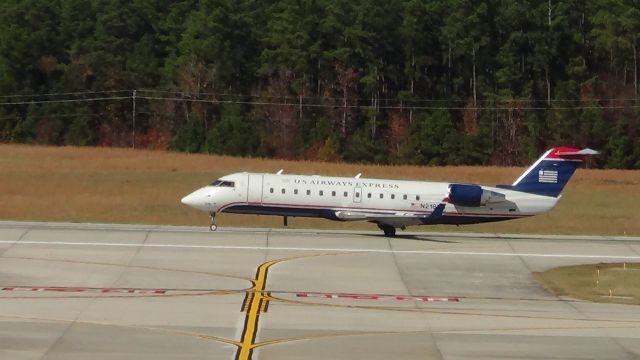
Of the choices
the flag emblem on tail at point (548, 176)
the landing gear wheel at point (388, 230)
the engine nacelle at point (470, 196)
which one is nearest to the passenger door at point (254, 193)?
the landing gear wheel at point (388, 230)

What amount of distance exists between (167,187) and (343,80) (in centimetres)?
4568

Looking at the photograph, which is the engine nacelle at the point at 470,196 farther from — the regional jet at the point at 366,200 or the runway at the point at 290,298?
the runway at the point at 290,298

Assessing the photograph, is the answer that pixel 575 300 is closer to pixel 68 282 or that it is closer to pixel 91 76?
pixel 68 282

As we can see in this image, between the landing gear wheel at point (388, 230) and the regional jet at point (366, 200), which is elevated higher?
the regional jet at point (366, 200)

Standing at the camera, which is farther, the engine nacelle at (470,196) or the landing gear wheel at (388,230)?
the landing gear wheel at (388,230)

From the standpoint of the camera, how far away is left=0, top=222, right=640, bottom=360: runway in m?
23.2

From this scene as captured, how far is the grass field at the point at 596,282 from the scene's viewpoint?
32094 millimetres

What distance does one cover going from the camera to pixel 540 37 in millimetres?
113750

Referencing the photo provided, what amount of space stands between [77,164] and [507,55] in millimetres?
46744

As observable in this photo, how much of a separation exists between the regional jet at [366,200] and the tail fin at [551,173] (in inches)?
2.7

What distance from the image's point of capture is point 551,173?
A: 46.8 meters

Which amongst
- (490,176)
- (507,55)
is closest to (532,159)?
(507,55)

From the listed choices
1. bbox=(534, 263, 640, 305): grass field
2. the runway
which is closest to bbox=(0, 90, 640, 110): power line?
the runway

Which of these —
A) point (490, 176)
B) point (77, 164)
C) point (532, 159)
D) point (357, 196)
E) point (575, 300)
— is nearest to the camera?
point (575, 300)
